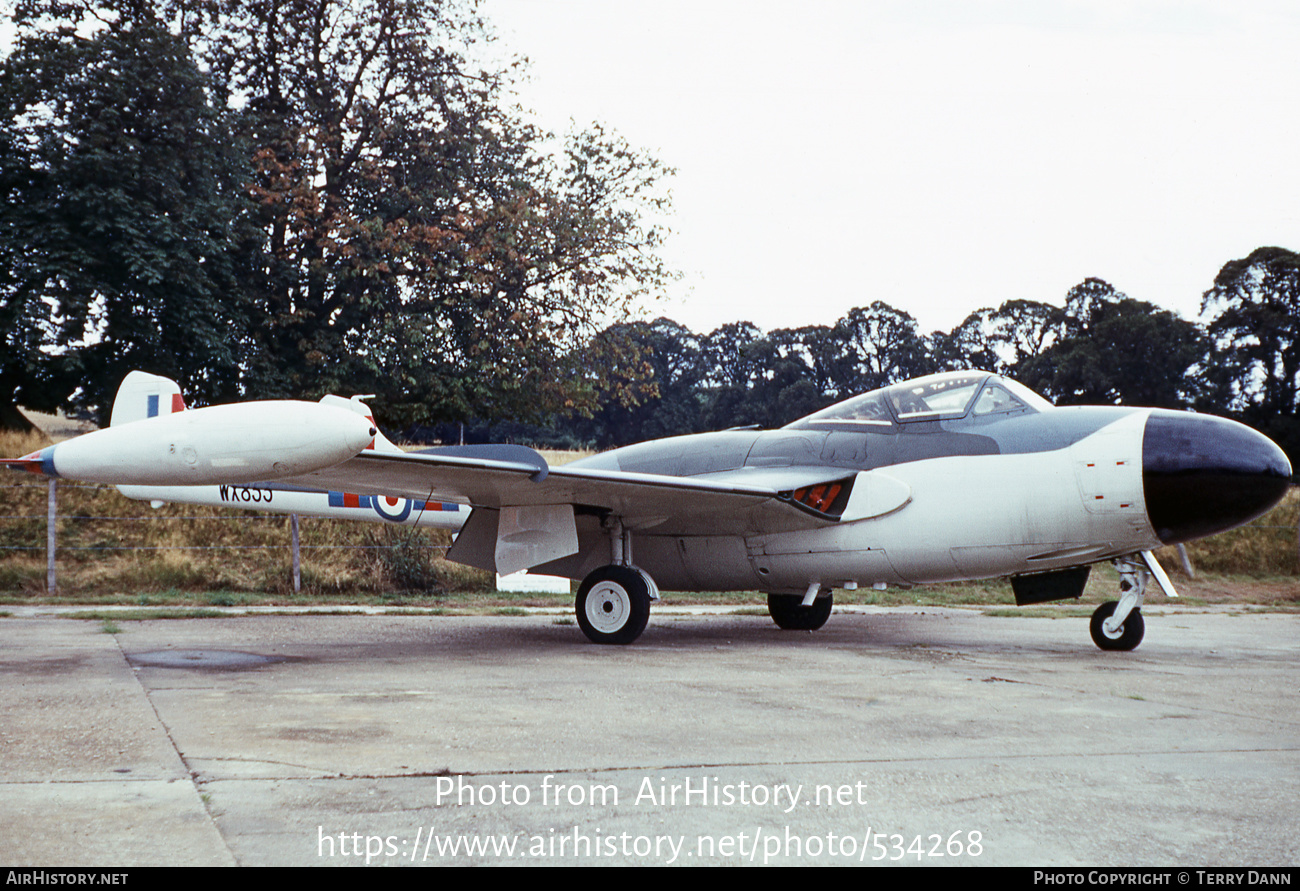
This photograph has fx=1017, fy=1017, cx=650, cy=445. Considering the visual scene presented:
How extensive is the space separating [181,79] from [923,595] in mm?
19833

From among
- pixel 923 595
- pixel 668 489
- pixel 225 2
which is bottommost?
pixel 923 595

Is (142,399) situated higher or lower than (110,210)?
lower

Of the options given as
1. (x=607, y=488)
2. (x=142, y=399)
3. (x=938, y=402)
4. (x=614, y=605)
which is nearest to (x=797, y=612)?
(x=614, y=605)

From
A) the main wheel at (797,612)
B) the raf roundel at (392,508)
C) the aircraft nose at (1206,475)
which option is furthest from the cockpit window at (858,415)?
the raf roundel at (392,508)

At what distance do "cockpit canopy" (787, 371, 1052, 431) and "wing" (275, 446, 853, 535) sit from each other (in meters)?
0.70

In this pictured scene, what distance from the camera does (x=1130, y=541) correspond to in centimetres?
793

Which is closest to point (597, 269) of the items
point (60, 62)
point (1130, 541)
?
point (60, 62)

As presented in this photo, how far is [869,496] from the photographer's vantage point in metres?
8.65

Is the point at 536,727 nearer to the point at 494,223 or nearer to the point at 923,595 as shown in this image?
the point at 923,595

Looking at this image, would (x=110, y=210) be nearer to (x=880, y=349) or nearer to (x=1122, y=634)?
(x=1122, y=634)

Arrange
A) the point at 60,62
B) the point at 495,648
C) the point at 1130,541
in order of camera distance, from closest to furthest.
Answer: the point at 1130,541, the point at 495,648, the point at 60,62

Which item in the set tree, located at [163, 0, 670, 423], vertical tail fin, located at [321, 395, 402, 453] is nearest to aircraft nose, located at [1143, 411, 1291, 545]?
vertical tail fin, located at [321, 395, 402, 453]

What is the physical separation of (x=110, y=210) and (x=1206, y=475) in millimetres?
22060

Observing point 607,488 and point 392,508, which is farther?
point 392,508
